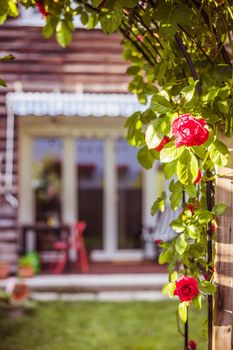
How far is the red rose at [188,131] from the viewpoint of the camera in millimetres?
1459

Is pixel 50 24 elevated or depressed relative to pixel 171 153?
elevated

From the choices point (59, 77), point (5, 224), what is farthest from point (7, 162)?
point (59, 77)

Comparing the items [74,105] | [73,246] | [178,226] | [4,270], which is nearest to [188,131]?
[178,226]

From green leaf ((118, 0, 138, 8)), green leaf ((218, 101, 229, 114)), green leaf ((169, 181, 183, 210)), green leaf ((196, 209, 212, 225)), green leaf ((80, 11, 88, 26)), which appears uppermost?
green leaf ((80, 11, 88, 26))

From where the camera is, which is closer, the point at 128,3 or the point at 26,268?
the point at 128,3

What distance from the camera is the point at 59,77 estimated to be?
8.27 meters

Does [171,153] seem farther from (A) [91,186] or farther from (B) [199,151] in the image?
(A) [91,186]

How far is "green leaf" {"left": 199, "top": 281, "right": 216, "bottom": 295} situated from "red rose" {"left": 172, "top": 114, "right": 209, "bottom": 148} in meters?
0.46

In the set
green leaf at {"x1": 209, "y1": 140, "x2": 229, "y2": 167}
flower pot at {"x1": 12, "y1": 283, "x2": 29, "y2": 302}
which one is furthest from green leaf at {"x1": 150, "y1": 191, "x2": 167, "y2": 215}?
flower pot at {"x1": 12, "y1": 283, "x2": 29, "y2": 302}

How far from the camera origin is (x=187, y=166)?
150 centimetres

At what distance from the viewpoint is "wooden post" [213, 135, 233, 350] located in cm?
170

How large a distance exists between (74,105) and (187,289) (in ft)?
19.5

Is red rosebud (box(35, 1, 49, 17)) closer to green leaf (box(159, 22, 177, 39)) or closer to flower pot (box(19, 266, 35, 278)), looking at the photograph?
green leaf (box(159, 22, 177, 39))

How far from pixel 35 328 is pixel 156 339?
1238 millimetres
